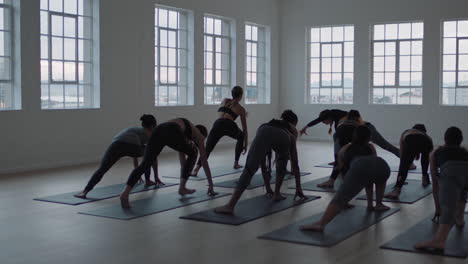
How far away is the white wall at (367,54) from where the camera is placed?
12312 millimetres

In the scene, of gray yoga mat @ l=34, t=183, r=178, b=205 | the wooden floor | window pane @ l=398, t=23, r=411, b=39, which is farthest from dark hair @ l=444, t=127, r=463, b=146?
window pane @ l=398, t=23, r=411, b=39

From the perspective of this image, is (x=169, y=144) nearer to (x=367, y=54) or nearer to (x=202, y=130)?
(x=202, y=130)

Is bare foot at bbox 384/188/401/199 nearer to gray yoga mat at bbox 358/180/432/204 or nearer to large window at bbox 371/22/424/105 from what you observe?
gray yoga mat at bbox 358/180/432/204

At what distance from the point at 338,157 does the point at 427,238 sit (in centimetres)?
110

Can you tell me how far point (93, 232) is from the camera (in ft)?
15.5

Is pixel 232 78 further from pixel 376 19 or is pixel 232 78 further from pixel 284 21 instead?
pixel 376 19

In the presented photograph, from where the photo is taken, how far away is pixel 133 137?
20.2 feet

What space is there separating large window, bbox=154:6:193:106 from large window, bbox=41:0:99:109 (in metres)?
1.51

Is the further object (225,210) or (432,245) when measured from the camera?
(225,210)

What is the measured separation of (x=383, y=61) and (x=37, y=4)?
294 inches

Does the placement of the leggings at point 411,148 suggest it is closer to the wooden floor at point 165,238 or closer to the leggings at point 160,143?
the wooden floor at point 165,238

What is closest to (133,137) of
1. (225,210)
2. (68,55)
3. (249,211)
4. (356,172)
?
(225,210)

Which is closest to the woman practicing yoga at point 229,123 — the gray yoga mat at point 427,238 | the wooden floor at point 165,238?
the wooden floor at point 165,238

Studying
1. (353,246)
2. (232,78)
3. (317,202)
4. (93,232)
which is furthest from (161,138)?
(232,78)
